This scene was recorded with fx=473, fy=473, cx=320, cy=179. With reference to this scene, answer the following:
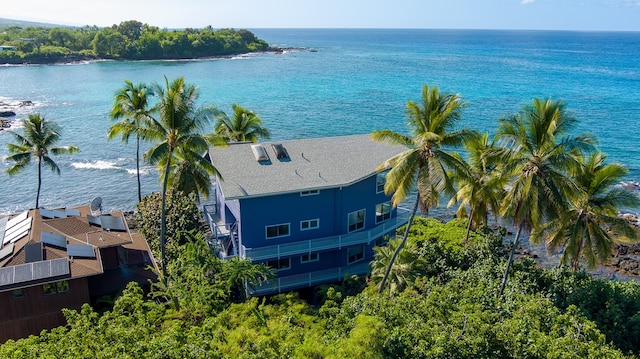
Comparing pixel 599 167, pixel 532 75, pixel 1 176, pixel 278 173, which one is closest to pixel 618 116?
pixel 532 75

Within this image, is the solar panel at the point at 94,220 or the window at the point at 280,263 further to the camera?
the window at the point at 280,263

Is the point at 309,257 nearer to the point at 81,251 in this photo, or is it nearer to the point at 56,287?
the point at 81,251

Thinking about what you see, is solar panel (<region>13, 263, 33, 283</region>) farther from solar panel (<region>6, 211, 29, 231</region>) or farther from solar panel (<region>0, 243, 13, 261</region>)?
solar panel (<region>6, 211, 29, 231</region>)

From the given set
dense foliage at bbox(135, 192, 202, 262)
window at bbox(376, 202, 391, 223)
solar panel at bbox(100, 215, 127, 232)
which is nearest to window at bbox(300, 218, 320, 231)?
window at bbox(376, 202, 391, 223)

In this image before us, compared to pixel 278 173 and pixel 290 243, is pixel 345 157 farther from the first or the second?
pixel 290 243

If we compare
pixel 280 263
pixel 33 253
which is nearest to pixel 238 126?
pixel 280 263

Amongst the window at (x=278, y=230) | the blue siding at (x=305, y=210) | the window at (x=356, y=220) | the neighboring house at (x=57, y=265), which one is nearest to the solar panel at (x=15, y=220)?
the neighboring house at (x=57, y=265)

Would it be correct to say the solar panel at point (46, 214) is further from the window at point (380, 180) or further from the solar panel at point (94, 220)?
the window at point (380, 180)

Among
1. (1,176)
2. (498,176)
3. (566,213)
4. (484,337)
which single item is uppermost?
(498,176)
